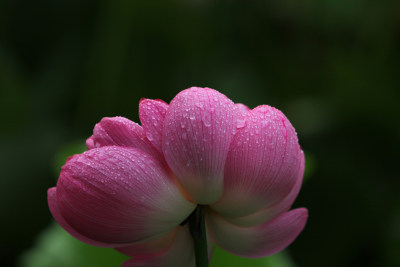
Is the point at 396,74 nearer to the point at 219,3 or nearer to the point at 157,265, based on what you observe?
the point at 219,3

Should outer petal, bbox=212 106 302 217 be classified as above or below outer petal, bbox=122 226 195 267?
above

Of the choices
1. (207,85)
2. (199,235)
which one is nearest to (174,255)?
(199,235)

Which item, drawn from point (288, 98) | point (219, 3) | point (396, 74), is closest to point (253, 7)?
point (219, 3)

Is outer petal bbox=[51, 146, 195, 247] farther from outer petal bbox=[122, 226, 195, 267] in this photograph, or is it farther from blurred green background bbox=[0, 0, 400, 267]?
blurred green background bbox=[0, 0, 400, 267]

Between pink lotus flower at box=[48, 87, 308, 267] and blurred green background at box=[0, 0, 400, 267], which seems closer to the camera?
pink lotus flower at box=[48, 87, 308, 267]

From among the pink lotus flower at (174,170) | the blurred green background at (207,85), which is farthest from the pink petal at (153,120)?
the blurred green background at (207,85)

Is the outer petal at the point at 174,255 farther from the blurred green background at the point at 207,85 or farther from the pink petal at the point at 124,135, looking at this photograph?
the blurred green background at the point at 207,85

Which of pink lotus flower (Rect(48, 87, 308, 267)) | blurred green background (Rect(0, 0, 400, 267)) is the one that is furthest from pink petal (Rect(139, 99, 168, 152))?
blurred green background (Rect(0, 0, 400, 267))
